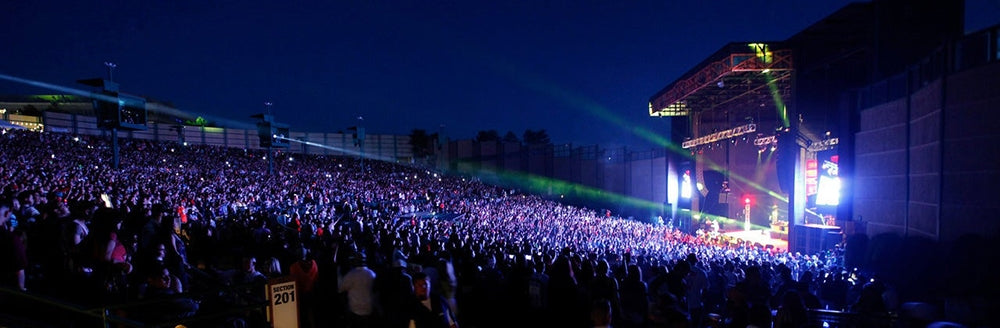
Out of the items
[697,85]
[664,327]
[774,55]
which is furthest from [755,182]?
[664,327]

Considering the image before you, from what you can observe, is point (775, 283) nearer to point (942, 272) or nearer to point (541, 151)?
point (942, 272)

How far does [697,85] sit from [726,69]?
2.99 meters

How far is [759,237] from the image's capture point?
2409 centimetres

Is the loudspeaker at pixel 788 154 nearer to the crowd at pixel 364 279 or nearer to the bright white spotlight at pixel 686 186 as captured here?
the crowd at pixel 364 279

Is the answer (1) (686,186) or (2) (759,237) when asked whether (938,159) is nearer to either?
(2) (759,237)

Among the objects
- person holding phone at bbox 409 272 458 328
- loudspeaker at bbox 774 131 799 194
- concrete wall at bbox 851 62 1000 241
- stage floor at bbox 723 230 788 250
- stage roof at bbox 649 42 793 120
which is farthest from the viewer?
stage floor at bbox 723 230 788 250

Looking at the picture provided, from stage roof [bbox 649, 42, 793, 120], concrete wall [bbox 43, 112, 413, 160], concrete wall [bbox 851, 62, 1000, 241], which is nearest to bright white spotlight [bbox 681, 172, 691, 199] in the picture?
stage roof [bbox 649, 42, 793, 120]

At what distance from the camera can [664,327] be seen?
11.3ft

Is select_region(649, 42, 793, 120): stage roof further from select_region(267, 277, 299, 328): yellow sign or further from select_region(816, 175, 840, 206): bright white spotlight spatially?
select_region(267, 277, 299, 328): yellow sign

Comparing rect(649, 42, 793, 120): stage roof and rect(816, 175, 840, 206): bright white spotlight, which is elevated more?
rect(649, 42, 793, 120): stage roof

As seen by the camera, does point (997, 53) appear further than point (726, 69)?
No

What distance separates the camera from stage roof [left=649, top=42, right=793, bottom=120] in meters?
18.2

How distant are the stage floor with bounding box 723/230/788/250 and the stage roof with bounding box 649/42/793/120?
18.6 feet

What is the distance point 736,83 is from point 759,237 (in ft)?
24.1
